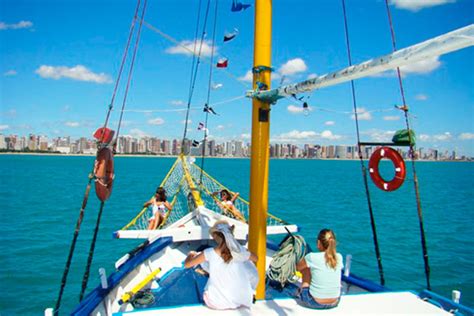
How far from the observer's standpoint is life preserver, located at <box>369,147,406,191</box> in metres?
4.93

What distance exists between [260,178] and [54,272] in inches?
412

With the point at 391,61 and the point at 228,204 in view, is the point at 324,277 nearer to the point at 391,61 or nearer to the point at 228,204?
the point at 391,61

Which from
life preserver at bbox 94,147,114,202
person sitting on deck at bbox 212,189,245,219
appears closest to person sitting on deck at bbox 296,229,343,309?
life preserver at bbox 94,147,114,202

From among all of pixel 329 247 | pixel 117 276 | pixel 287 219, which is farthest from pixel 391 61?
pixel 287 219

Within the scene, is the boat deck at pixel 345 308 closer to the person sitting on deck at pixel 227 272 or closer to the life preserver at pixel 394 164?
the person sitting on deck at pixel 227 272

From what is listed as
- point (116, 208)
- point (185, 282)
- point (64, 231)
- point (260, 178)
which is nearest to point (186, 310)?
point (260, 178)

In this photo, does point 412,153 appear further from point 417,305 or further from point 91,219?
point 91,219

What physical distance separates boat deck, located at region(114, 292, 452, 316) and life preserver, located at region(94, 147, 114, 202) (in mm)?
2048

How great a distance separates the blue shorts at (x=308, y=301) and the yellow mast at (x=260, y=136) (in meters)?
0.71

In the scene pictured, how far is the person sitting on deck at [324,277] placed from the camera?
13.5ft

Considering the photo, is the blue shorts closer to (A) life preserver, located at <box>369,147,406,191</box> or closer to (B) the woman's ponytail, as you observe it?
(B) the woman's ponytail

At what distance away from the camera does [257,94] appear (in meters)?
4.63

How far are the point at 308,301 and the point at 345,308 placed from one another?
0.42m

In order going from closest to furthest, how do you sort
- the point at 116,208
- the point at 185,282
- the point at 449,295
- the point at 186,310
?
the point at 186,310 < the point at 185,282 < the point at 449,295 < the point at 116,208
